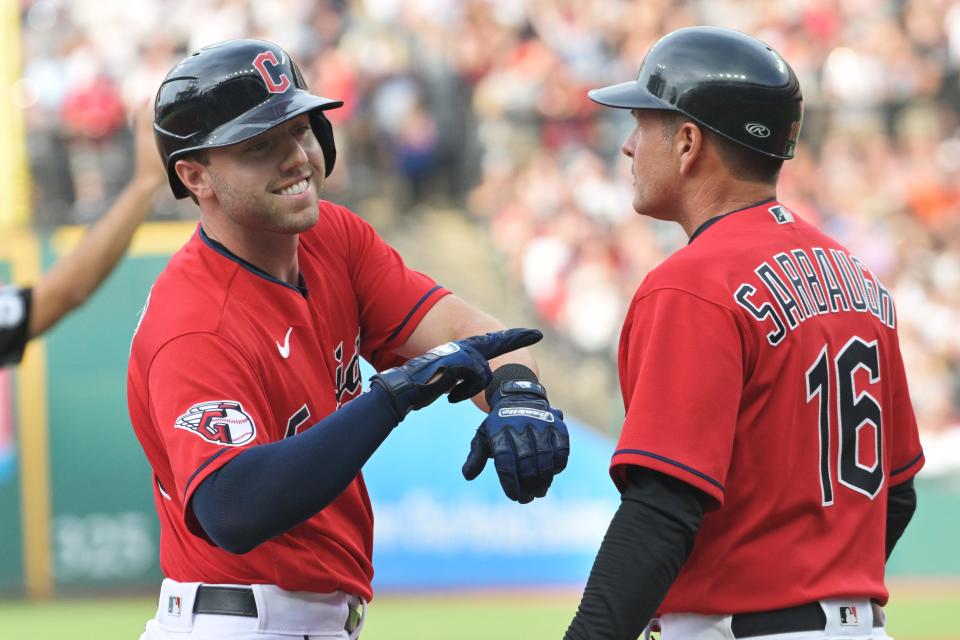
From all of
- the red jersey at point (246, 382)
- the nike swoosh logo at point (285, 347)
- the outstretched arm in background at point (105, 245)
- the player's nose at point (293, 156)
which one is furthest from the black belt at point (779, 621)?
the outstretched arm in background at point (105, 245)

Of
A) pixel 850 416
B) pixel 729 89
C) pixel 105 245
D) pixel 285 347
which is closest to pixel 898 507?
pixel 850 416

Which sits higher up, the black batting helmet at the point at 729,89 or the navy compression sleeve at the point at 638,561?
the black batting helmet at the point at 729,89

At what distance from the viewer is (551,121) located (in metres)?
11.6

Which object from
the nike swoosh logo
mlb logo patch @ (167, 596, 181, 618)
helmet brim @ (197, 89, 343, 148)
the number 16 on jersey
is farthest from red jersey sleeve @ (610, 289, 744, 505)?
mlb logo patch @ (167, 596, 181, 618)

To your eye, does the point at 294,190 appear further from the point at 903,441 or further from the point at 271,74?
the point at 903,441

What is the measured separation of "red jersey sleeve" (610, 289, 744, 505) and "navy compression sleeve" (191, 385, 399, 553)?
554 mm

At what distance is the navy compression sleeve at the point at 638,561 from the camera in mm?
2295

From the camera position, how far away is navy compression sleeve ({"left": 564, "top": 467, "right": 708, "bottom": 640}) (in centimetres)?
229

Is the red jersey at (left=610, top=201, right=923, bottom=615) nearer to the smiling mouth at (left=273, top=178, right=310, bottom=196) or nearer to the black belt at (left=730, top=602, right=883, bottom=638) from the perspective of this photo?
the black belt at (left=730, top=602, right=883, bottom=638)

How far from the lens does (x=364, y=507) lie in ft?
10.2

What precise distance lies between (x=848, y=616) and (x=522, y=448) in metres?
0.76

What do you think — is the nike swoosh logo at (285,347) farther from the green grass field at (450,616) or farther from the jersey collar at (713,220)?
the green grass field at (450,616)

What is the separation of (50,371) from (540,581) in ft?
15.6

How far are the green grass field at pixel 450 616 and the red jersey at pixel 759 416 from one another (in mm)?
5821
